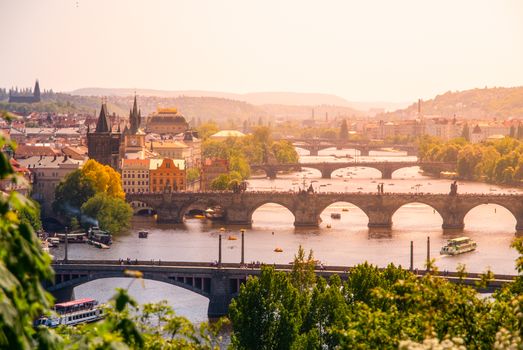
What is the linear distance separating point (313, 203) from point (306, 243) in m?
11.3

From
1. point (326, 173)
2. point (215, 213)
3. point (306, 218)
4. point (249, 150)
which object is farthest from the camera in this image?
point (249, 150)

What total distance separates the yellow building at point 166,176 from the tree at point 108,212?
47.1ft

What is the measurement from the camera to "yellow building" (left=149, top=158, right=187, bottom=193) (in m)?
80.1

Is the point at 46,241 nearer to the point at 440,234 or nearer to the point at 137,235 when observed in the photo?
the point at 137,235

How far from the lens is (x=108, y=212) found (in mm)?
63469

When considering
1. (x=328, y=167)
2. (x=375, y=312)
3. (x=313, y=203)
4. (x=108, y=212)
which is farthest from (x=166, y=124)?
(x=375, y=312)

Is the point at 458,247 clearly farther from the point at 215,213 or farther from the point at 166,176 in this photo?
the point at 166,176

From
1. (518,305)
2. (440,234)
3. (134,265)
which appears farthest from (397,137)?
(518,305)

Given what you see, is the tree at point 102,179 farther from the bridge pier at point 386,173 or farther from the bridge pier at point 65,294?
the bridge pier at point 386,173

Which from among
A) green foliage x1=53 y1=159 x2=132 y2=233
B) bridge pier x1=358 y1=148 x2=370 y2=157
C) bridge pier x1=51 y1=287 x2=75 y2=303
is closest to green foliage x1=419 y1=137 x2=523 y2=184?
bridge pier x1=358 y1=148 x2=370 y2=157

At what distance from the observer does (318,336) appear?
28.8 metres

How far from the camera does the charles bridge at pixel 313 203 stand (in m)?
68.6

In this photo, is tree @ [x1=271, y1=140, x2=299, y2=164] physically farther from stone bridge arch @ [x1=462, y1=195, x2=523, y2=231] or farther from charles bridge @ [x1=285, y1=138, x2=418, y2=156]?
stone bridge arch @ [x1=462, y1=195, x2=523, y2=231]

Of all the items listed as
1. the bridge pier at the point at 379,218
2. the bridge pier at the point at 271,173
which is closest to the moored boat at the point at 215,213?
the bridge pier at the point at 379,218
